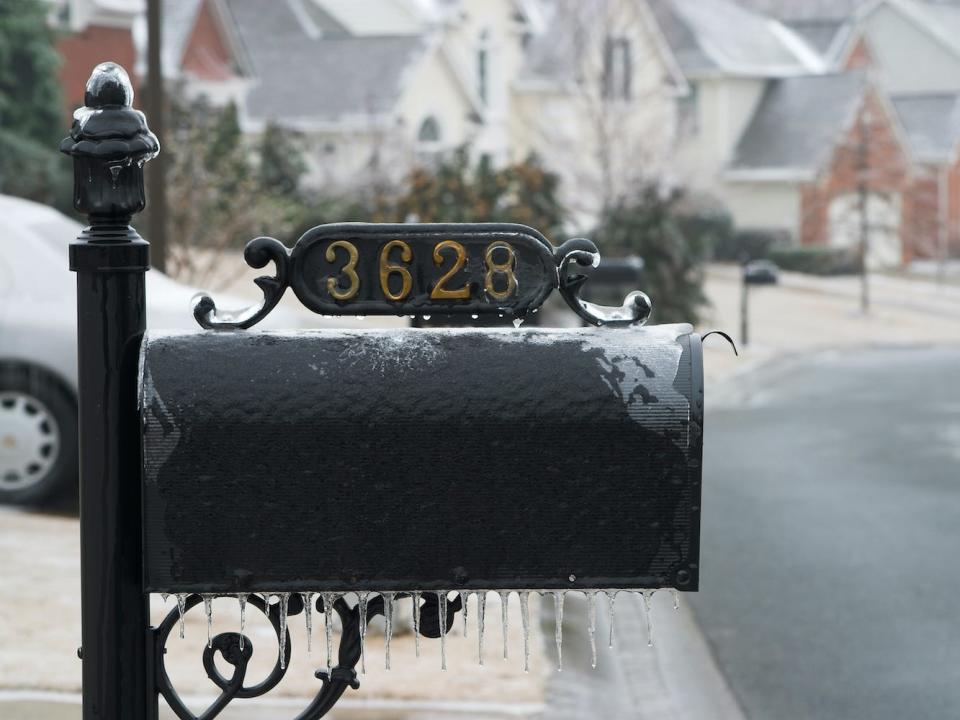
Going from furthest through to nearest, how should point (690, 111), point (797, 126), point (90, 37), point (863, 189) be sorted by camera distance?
point (797, 126)
point (690, 111)
point (863, 189)
point (90, 37)

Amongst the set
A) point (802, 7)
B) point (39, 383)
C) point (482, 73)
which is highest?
point (802, 7)

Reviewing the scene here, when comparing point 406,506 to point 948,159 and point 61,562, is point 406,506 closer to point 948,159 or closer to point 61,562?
point 61,562

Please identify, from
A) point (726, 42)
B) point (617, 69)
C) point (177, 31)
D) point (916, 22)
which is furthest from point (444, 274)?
point (916, 22)

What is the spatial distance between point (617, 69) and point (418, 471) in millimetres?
42350

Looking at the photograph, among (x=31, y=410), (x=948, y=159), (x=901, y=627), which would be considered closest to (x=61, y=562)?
(x=31, y=410)

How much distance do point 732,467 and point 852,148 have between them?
28320 millimetres

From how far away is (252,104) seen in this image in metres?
39.8

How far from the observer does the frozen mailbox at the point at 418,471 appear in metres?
2.67

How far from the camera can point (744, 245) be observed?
1793 inches

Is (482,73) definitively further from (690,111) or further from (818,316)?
(818,316)

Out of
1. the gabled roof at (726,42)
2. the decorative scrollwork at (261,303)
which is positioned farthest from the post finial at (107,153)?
the gabled roof at (726,42)

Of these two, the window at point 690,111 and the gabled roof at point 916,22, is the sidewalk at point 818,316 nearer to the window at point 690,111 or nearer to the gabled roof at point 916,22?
the window at point 690,111

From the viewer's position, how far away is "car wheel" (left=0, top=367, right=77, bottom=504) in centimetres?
916

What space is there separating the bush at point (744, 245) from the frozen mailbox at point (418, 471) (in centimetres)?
4243
